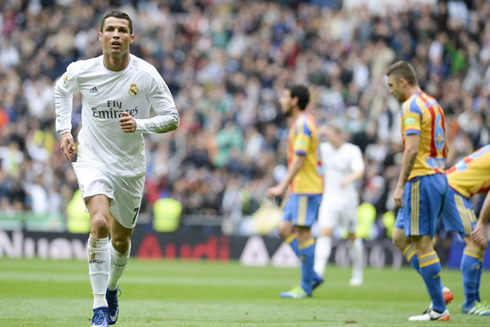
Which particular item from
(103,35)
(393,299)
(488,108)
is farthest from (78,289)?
(488,108)

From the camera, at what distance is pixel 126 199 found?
7.99 metres

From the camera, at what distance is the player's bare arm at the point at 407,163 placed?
8328 millimetres

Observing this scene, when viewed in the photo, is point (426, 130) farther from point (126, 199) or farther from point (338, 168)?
point (338, 168)

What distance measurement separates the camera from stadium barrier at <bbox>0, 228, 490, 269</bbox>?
2050cm

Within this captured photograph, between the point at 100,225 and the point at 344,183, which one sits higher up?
the point at 344,183

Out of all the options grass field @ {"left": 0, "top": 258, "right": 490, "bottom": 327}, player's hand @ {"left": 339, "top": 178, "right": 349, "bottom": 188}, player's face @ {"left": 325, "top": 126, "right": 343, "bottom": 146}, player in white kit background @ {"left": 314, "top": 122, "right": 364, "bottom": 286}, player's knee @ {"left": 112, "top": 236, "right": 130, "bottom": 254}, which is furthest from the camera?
player's face @ {"left": 325, "top": 126, "right": 343, "bottom": 146}

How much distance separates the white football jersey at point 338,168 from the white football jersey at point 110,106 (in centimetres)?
725

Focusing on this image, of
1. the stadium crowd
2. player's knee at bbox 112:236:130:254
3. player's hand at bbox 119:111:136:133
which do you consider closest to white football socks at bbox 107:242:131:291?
player's knee at bbox 112:236:130:254

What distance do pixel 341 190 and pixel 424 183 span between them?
6273 mm

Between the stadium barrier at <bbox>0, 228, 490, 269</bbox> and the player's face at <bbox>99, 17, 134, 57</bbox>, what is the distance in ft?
44.5

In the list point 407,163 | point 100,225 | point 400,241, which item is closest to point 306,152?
point 400,241

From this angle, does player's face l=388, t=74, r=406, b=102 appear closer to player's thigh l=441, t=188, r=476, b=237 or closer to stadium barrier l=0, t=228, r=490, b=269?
player's thigh l=441, t=188, r=476, b=237

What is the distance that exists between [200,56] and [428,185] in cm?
1937

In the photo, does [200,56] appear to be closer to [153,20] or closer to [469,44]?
[153,20]
